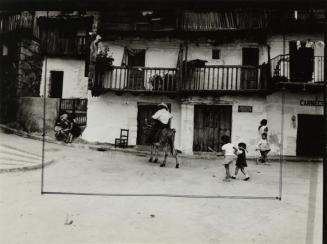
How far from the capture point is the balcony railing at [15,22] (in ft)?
10.9

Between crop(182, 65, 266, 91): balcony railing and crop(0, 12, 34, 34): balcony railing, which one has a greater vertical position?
crop(0, 12, 34, 34): balcony railing

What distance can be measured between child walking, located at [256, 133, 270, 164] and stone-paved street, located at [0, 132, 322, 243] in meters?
0.11

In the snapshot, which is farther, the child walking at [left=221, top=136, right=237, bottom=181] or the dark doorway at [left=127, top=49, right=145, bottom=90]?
the dark doorway at [left=127, top=49, right=145, bottom=90]

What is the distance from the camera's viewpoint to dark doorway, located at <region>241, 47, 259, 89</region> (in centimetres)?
439

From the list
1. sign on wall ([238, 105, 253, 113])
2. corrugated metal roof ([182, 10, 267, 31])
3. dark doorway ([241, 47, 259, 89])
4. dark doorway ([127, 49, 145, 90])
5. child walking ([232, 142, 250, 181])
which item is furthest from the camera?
sign on wall ([238, 105, 253, 113])

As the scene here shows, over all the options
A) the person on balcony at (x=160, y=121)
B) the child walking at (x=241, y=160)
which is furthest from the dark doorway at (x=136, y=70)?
the child walking at (x=241, y=160)

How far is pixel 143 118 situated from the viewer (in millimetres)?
3973

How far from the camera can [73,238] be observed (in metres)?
2.97

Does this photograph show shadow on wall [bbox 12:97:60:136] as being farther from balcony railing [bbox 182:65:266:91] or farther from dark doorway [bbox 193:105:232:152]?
balcony railing [bbox 182:65:266:91]

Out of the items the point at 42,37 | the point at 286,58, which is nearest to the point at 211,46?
the point at 286,58

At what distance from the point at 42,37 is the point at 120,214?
1893 millimetres

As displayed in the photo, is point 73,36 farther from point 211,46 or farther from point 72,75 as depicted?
point 211,46

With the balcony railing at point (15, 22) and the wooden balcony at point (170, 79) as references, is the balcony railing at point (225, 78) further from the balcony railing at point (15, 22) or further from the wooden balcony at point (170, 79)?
the balcony railing at point (15, 22)

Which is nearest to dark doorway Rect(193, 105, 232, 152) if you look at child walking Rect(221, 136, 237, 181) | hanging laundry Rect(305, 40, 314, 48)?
child walking Rect(221, 136, 237, 181)
